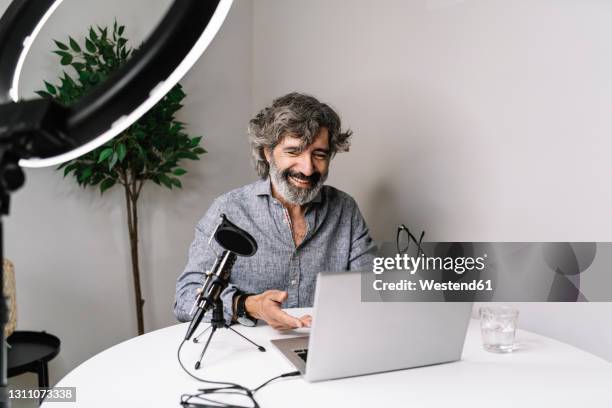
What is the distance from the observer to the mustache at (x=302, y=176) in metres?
1.87

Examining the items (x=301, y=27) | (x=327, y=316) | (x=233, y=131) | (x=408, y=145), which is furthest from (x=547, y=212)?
(x=233, y=131)

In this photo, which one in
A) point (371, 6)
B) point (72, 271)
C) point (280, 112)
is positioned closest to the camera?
point (280, 112)

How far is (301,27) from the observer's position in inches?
105

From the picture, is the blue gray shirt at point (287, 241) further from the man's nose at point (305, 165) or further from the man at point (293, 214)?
the man's nose at point (305, 165)

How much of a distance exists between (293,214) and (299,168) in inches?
8.0

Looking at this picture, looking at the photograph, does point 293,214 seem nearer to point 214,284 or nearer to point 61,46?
point 214,284

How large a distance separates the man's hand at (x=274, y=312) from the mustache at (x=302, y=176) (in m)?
0.60

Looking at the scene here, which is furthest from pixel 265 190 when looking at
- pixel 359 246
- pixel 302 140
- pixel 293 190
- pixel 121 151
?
pixel 121 151

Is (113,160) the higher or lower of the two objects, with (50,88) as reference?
lower

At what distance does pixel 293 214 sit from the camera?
1.97 metres

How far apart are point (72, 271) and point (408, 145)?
1.70 m

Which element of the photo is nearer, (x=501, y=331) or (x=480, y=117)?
(x=501, y=331)

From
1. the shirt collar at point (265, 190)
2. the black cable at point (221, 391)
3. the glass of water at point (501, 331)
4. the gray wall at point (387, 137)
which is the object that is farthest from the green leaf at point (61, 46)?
the glass of water at point (501, 331)

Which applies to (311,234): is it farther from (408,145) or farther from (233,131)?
(233,131)
